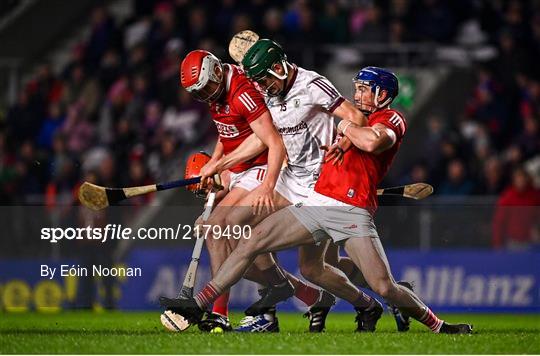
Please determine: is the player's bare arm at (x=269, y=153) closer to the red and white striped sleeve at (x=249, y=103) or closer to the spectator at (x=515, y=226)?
the red and white striped sleeve at (x=249, y=103)

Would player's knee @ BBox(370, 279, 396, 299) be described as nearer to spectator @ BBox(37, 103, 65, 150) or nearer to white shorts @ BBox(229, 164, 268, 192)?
white shorts @ BBox(229, 164, 268, 192)

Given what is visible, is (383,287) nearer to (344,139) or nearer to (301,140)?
(344,139)

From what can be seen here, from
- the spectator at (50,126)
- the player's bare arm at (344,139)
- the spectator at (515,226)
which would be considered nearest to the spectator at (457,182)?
the spectator at (515,226)

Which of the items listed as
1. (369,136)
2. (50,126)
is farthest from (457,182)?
(369,136)

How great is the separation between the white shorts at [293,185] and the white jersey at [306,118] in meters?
0.03

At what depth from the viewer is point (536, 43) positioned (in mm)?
19234

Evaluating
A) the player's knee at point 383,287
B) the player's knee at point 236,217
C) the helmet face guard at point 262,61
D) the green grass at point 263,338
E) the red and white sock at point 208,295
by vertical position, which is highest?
the helmet face guard at point 262,61

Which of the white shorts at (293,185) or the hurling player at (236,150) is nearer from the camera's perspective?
the hurling player at (236,150)

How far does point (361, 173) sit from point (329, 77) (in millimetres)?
7532

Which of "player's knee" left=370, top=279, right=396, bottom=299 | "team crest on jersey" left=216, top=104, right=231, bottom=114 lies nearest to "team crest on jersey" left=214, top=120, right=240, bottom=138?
"team crest on jersey" left=216, top=104, right=231, bottom=114

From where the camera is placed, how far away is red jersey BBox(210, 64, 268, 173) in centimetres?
1188

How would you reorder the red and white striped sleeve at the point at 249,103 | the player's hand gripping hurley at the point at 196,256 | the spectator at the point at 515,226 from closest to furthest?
1. the red and white striped sleeve at the point at 249,103
2. the player's hand gripping hurley at the point at 196,256
3. the spectator at the point at 515,226

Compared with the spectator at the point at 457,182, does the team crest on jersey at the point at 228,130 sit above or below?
above

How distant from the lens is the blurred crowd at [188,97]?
712 inches
